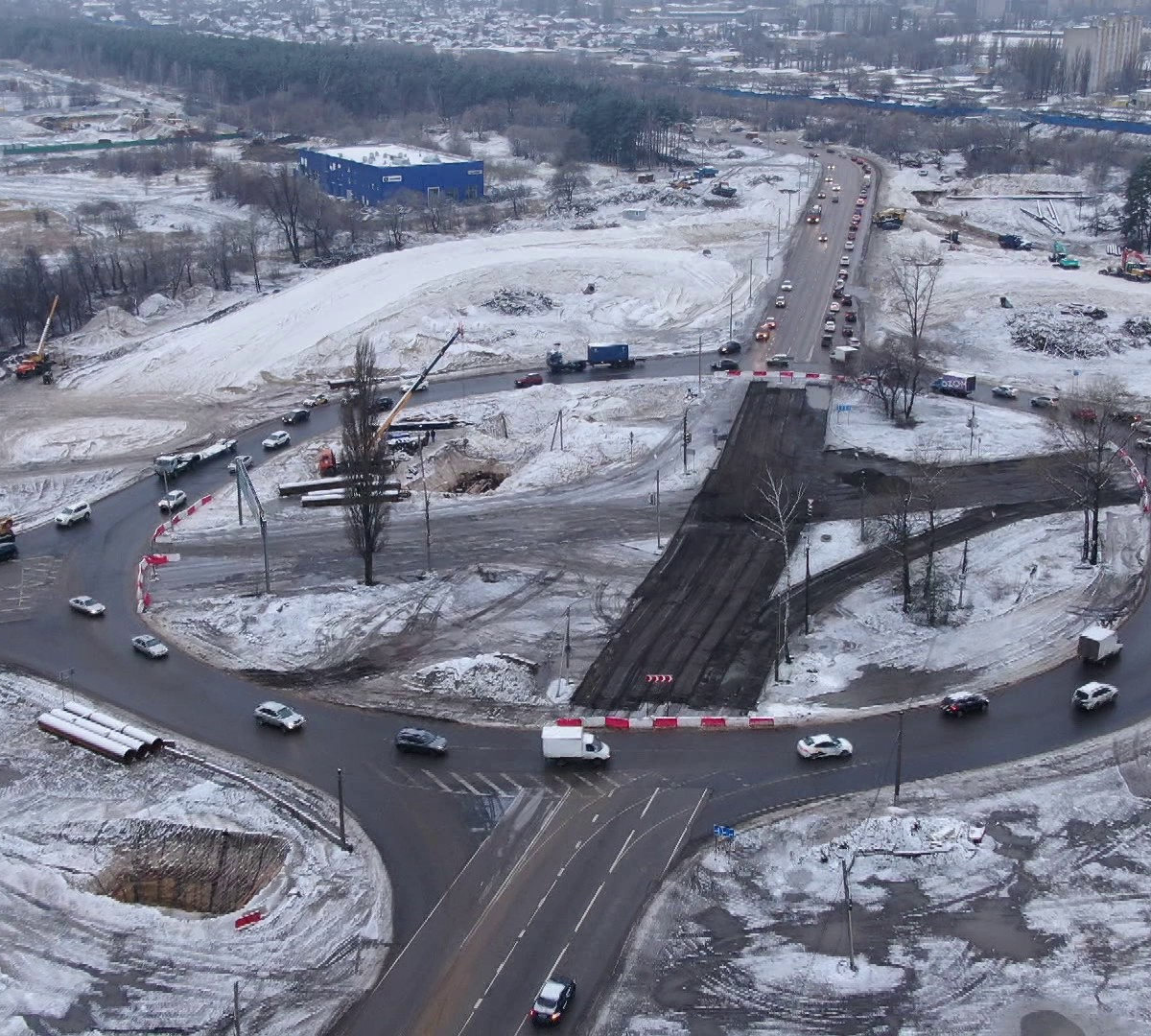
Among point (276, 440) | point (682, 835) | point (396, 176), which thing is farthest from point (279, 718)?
point (396, 176)

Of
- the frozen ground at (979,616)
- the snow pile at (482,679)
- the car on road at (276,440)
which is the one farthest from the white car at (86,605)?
the frozen ground at (979,616)

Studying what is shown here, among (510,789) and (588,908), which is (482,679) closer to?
(510,789)

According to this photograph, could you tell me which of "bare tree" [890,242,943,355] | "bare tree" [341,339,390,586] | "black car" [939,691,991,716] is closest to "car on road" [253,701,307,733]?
"bare tree" [341,339,390,586]

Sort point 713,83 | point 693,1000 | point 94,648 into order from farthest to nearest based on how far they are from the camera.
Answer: point 713,83 → point 94,648 → point 693,1000

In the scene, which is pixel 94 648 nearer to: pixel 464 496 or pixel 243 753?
pixel 243 753

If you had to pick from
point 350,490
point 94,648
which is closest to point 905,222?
point 350,490

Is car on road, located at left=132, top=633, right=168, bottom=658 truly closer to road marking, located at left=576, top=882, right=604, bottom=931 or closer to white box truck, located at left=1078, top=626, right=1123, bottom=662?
road marking, located at left=576, top=882, right=604, bottom=931

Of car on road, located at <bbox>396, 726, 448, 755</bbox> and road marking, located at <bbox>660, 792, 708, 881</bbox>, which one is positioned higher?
car on road, located at <bbox>396, 726, 448, 755</bbox>
